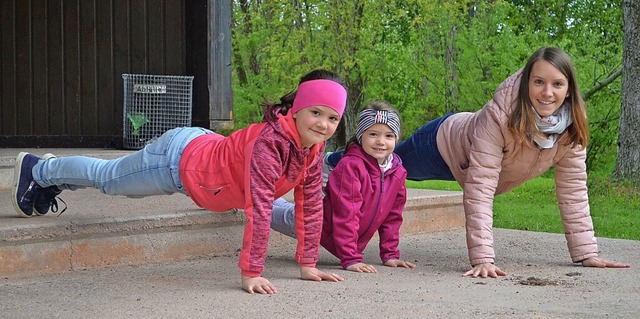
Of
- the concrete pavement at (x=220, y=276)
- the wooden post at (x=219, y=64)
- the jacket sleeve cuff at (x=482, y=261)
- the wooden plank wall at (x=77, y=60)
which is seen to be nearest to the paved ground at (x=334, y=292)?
the concrete pavement at (x=220, y=276)

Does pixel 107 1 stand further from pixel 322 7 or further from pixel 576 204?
pixel 322 7

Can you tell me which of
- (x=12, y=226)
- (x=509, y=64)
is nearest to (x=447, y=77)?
(x=509, y=64)

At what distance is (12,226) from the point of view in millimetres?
4262

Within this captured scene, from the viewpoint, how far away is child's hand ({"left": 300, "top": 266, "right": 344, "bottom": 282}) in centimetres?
425

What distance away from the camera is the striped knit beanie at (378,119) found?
186 inches

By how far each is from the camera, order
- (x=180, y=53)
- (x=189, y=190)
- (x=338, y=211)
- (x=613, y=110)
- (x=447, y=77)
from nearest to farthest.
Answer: (x=189, y=190)
(x=338, y=211)
(x=180, y=53)
(x=613, y=110)
(x=447, y=77)

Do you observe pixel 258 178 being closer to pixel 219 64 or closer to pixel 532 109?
pixel 532 109

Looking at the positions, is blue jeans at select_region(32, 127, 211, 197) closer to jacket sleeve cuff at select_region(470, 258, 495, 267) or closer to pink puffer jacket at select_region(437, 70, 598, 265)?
pink puffer jacket at select_region(437, 70, 598, 265)

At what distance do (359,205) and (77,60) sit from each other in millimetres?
5541

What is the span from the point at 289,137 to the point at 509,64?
1056 centimetres

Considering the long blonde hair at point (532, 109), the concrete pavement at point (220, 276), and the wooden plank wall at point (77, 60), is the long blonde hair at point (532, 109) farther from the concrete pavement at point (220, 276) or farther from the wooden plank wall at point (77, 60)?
the wooden plank wall at point (77, 60)

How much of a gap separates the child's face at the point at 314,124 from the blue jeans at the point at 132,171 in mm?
702

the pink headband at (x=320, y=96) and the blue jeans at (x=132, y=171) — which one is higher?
the pink headband at (x=320, y=96)

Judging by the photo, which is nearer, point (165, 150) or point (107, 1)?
point (165, 150)
